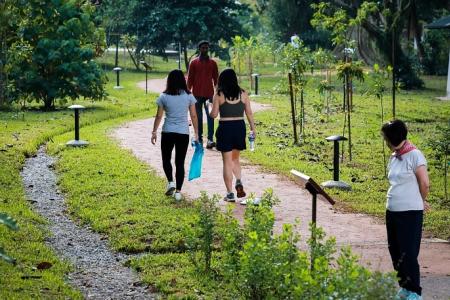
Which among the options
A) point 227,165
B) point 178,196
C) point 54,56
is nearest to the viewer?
point 227,165

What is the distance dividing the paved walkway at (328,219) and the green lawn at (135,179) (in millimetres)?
410

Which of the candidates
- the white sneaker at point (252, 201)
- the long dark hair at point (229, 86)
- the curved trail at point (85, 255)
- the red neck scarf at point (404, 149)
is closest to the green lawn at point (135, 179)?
the curved trail at point (85, 255)

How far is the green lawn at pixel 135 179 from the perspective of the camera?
8453 mm

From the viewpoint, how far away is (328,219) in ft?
35.9

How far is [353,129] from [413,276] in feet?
44.2

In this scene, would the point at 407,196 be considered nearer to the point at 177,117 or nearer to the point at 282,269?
the point at 282,269

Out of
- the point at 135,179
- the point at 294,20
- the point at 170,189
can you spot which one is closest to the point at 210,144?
the point at 135,179

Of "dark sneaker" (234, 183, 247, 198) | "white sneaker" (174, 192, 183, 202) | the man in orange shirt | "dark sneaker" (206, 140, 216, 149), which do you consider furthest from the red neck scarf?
"dark sneaker" (206, 140, 216, 149)

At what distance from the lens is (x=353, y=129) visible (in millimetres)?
20719

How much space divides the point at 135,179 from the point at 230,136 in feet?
7.80

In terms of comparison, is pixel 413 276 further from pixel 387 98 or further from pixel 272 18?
pixel 272 18

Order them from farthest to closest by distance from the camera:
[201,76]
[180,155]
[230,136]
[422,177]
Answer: [201,76], [180,155], [230,136], [422,177]

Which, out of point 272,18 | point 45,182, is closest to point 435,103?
point 45,182

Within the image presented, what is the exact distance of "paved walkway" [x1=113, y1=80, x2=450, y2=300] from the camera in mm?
8602
